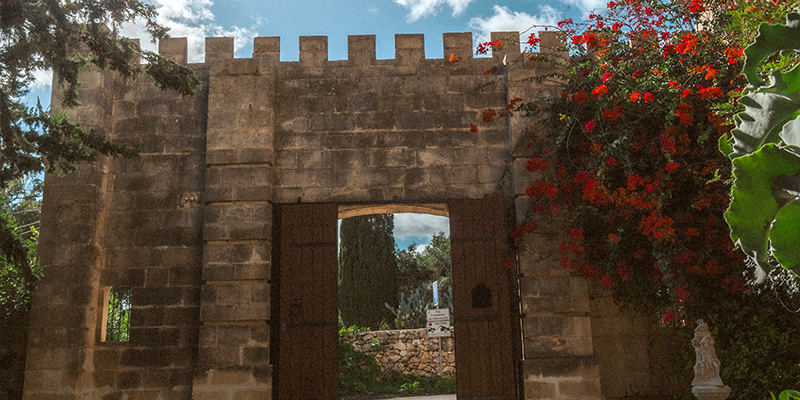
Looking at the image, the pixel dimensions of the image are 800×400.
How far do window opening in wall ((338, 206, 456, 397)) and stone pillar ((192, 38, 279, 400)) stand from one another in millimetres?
1278

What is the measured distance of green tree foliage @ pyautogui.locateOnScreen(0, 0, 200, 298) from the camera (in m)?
4.99

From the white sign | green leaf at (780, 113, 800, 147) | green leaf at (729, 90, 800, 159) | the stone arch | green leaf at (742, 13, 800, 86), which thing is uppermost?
the stone arch

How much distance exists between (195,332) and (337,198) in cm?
192

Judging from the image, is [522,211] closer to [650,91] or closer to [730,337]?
[650,91]

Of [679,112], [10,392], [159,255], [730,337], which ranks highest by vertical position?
[679,112]

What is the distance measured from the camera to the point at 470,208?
6.54 m

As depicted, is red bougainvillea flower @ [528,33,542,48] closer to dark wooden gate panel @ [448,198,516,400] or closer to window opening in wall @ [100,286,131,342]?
dark wooden gate panel @ [448,198,516,400]

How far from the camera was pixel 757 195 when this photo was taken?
1.16 metres

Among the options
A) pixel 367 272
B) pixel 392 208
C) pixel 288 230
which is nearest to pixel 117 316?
pixel 288 230

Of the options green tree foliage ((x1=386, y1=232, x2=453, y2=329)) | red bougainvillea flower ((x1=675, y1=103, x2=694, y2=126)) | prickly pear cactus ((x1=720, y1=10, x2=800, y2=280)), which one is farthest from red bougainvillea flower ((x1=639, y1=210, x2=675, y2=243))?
green tree foliage ((x1=386, y1=232, x2=453, y2=329))

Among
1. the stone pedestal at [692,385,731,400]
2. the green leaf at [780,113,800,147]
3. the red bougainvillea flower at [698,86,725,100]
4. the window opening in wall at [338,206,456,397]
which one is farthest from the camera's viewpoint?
the window opening in wall at [338,206,456,397]

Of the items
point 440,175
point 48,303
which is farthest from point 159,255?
point 440,175

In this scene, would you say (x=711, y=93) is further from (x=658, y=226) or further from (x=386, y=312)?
(x=386, y=312)

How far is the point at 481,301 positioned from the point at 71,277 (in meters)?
4.00
